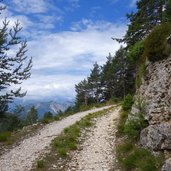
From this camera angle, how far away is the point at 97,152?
18016 mm

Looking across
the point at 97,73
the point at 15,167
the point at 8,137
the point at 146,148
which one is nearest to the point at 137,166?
the point at 146,148

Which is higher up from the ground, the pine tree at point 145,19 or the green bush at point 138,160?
the pine tree at point 145,19

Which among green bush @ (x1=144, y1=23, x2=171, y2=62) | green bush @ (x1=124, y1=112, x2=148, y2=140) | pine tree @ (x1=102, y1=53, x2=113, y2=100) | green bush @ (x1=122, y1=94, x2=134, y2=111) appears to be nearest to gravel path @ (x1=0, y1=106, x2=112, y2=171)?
green bush @ (x1=122, y1=94, x2=134, y2=111)

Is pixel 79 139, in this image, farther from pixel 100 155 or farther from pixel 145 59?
pixel 145 59

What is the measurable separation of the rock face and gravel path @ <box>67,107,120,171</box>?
2.18 meters

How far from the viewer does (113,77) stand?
67.9m

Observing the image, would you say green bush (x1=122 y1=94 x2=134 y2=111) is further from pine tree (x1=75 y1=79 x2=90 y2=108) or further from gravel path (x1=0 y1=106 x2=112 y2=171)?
pine tree (x1=75 y1=79 x2=90 y2=108)

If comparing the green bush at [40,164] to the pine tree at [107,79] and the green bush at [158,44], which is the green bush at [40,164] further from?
the pine tree at [107,79]

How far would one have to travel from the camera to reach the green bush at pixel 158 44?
1712 centimetres

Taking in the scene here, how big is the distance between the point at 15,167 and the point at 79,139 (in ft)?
18.5

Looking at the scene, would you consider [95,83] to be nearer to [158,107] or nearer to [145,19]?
[145,19]

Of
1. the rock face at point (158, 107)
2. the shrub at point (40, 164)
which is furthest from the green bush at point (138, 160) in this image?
the shrub at point (40, 164)

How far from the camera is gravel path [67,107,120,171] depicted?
622 inches

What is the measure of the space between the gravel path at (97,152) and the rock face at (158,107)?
218 cm
